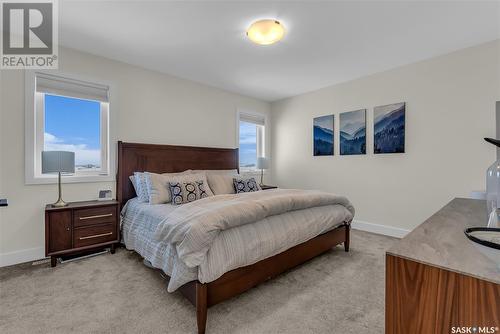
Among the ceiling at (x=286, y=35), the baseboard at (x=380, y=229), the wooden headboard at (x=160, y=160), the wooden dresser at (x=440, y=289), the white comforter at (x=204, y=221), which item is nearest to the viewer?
the wooden dresser at (x=440, y=289)

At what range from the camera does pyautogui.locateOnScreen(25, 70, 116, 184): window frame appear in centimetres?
262

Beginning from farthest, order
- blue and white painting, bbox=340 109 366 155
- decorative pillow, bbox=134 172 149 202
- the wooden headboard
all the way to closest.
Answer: blue and white painting, bbox=340 109 366 155
the wooden headboard
decorative pillow, bbox=134 172 149 202

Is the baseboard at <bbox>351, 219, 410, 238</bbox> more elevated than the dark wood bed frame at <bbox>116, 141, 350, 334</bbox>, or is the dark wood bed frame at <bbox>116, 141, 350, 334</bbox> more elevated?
the dark wood bed frame at <bbox>116, 141, 350, 334</bbox>

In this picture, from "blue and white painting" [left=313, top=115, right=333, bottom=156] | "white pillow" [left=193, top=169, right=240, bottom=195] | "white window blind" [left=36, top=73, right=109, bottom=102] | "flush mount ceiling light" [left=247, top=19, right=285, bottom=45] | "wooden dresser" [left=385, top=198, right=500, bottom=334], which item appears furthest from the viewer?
"blue and white painting" [left=313, top=115, right=333, bottom=156]

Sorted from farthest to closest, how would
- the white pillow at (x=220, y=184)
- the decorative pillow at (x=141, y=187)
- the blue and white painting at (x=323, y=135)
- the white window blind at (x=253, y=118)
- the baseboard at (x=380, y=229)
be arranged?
the white window blind at (x=253, y=118)
the blue and white painting at (x=323, y=135)
the baseboard at (x=380, y=229)
the white pillow at (x=220, y=184)
the decorative pillow at (x=141, y=187)

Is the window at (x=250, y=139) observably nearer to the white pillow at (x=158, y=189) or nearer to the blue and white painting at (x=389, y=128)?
the white pillow at (x=158, y=189)

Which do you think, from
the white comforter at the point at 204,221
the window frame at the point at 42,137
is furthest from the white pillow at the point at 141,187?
the white comforter at the point at 204,221

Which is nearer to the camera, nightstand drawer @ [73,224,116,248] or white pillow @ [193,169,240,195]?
nightstand drawer @ [73,224,116,248]

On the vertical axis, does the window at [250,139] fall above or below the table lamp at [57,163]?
above

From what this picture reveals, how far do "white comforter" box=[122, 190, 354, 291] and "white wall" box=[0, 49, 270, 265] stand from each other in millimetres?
1091

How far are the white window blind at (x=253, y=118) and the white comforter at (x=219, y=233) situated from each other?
2802 mm

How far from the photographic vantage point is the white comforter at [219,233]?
1.58 metres

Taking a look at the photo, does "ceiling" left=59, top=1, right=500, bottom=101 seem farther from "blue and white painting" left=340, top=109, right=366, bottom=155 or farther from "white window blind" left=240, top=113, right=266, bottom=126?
"white window blind" left=240, top=113, right=266, bottom=126

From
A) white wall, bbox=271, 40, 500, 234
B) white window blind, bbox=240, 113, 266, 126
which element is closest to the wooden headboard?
white window blind, bbox=240, 113, 266, 126
